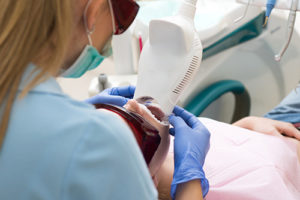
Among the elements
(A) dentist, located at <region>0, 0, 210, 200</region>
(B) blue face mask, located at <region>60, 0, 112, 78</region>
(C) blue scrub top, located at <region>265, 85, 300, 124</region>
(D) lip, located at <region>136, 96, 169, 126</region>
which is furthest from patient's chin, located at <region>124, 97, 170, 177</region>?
(C) blue scrub top, located at <region>265, 85, 300, 124</region>

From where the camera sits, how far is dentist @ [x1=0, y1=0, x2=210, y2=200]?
0.48 m

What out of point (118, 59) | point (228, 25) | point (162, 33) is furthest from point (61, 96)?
point (228, 25)

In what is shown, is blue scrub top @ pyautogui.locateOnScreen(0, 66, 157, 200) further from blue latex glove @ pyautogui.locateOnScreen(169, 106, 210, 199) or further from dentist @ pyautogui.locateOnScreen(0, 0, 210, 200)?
blue latex glove @ pyautogui.locateOnScreen(169, 106, 210, 199)

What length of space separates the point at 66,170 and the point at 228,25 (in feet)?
4.86

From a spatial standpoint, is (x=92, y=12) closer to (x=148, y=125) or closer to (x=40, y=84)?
(x=40, y=84)

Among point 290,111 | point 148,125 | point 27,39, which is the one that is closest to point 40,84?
point 27,39

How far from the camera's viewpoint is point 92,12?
63 centimetres

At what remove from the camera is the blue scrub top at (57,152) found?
474 mm

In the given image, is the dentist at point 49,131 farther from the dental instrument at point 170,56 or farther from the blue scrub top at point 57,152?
the dental instrument at point 170,56

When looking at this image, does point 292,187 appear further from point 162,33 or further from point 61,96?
point 61,96

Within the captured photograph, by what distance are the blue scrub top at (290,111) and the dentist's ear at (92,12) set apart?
107cm

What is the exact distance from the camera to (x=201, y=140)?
934mm

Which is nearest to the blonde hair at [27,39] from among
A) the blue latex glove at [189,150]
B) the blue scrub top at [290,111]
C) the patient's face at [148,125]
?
the patient's face at [148,125]

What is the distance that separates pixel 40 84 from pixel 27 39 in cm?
8
